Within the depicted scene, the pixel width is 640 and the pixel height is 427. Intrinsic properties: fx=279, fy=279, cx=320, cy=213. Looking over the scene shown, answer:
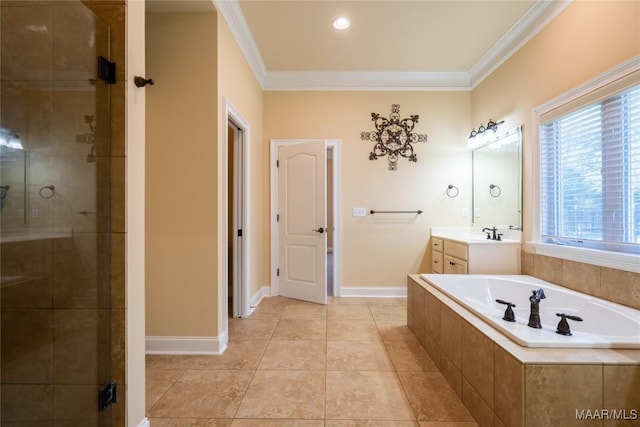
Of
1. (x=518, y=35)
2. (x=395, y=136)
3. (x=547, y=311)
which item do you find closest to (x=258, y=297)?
(x=395, y=136)

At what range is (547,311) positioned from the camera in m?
2.04

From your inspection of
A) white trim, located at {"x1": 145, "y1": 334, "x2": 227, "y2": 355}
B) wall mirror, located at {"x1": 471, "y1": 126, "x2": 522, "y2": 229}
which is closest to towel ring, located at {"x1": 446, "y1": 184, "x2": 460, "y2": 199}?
wall mirror, located at {"x1": 471, "y1": 126, "x2": 522, "y2": 229}

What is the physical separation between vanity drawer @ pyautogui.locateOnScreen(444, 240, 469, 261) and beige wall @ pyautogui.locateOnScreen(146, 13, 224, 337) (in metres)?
2.29

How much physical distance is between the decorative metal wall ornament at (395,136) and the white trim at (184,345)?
107 inches

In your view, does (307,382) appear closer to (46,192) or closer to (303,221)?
(46,192)

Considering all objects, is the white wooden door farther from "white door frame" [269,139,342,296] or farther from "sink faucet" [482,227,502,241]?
"sink faucet" [482,227,502,241]

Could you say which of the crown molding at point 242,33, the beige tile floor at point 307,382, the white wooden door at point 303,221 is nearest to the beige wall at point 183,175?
the crown molding at point 242,33

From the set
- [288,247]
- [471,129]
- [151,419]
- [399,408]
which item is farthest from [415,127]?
[151,419]

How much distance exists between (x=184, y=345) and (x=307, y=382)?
102 cm

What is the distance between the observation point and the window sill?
1.66 metres

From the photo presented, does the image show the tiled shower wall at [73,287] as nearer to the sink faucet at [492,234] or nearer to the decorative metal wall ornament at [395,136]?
the decorative metal wall ornament at [395,136]

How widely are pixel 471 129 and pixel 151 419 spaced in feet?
13.6

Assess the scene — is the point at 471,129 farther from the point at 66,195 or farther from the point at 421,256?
the point at 66,195

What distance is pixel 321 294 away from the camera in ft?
10.8
